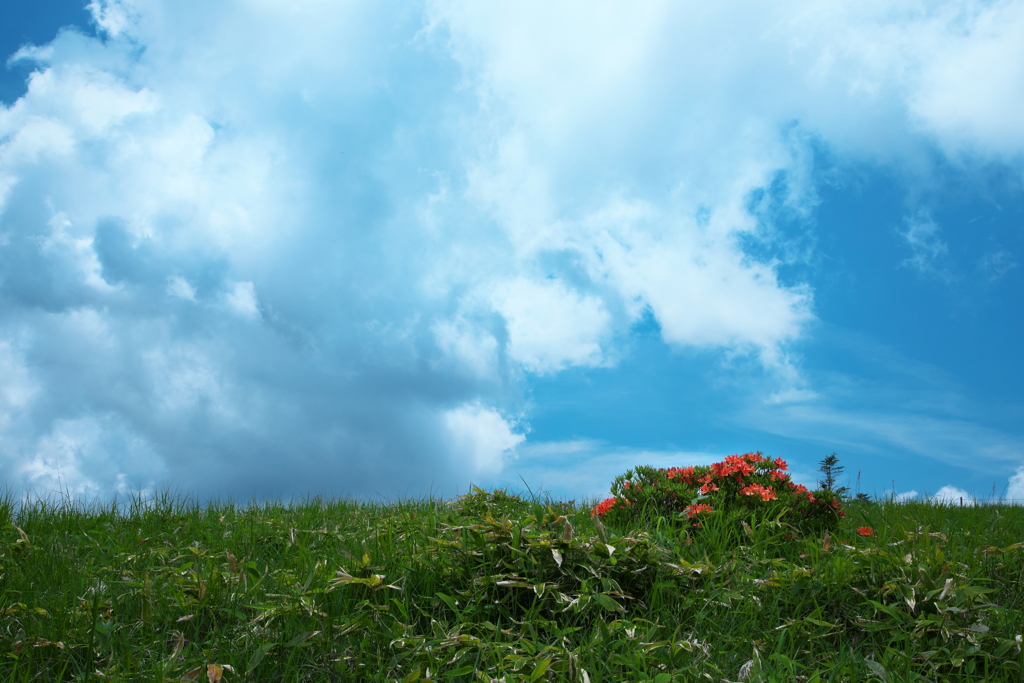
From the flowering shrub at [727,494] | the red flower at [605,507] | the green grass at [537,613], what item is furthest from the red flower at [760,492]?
the red flower at [605,507]

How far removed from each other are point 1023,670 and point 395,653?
3.84m

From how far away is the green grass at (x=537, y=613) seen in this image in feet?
12.5

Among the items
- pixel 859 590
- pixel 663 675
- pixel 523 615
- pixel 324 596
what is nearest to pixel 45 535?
pixel 324 596

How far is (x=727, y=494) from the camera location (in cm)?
650

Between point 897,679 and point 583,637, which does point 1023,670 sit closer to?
point 897,679

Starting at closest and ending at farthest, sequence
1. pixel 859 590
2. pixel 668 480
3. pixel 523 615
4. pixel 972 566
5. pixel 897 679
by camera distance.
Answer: pixel 897 679 < pixel 523 615 < pixel 859 590 < pixel 972 566 < pixel 668 480

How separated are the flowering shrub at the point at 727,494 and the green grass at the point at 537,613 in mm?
812

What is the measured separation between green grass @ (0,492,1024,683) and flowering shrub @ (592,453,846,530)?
2.66ft

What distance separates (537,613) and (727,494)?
3.13 metres

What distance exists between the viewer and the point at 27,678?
389 cm

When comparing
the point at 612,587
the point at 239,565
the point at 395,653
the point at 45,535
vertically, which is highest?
the point at 45,535

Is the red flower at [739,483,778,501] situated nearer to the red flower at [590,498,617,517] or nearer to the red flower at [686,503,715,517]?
the red flower at [686,503,715,517]

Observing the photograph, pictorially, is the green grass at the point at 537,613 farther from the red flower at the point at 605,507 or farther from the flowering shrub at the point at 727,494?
the red flower at the point at 605,507

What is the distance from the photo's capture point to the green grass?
12.5ft
